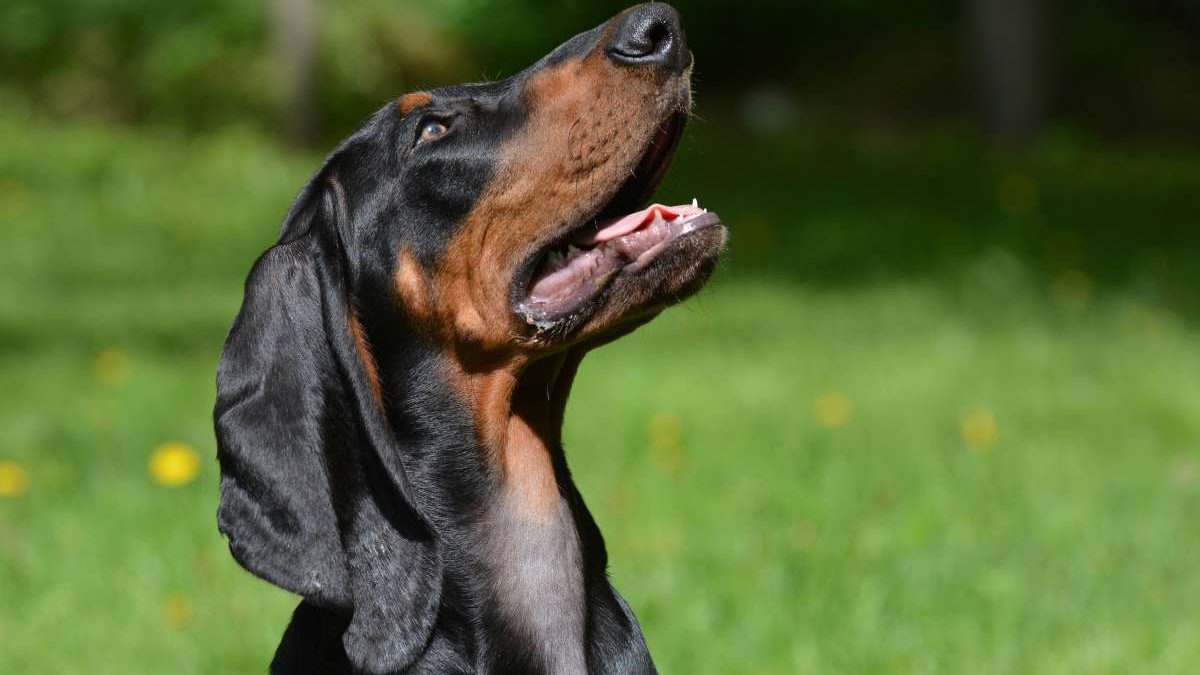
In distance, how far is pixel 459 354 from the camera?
3.36m

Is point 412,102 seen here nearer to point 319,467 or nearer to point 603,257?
point 603,257

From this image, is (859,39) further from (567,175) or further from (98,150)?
(567,175)

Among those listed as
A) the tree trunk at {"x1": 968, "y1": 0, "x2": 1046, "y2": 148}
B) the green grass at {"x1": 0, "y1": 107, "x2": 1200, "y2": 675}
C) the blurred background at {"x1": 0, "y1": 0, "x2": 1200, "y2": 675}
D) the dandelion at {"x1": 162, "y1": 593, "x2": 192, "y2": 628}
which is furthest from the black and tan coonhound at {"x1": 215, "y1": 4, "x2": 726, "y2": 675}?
the tree trunk at {"x1": 968, "y1": 0, "x2": 1046, "y2": 148}

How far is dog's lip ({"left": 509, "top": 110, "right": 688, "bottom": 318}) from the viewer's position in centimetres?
330

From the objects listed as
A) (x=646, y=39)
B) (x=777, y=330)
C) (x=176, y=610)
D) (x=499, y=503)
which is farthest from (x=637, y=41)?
(x=777, y=330)

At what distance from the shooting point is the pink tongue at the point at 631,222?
11.0 feet

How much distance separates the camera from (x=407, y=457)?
11.2 ft

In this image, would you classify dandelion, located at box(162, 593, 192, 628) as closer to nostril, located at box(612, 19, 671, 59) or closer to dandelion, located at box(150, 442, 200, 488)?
dandelion, located at box(150, 442, 200, 488)

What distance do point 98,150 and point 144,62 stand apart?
55.0 inches

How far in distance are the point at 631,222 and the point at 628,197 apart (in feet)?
0.54

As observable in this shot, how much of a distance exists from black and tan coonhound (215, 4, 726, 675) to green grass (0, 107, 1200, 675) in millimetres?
407

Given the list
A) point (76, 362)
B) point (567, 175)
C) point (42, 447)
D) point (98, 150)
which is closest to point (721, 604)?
point (567, 175)

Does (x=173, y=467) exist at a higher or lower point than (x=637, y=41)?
lower

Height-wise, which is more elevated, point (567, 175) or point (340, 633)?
point (567, 175)
